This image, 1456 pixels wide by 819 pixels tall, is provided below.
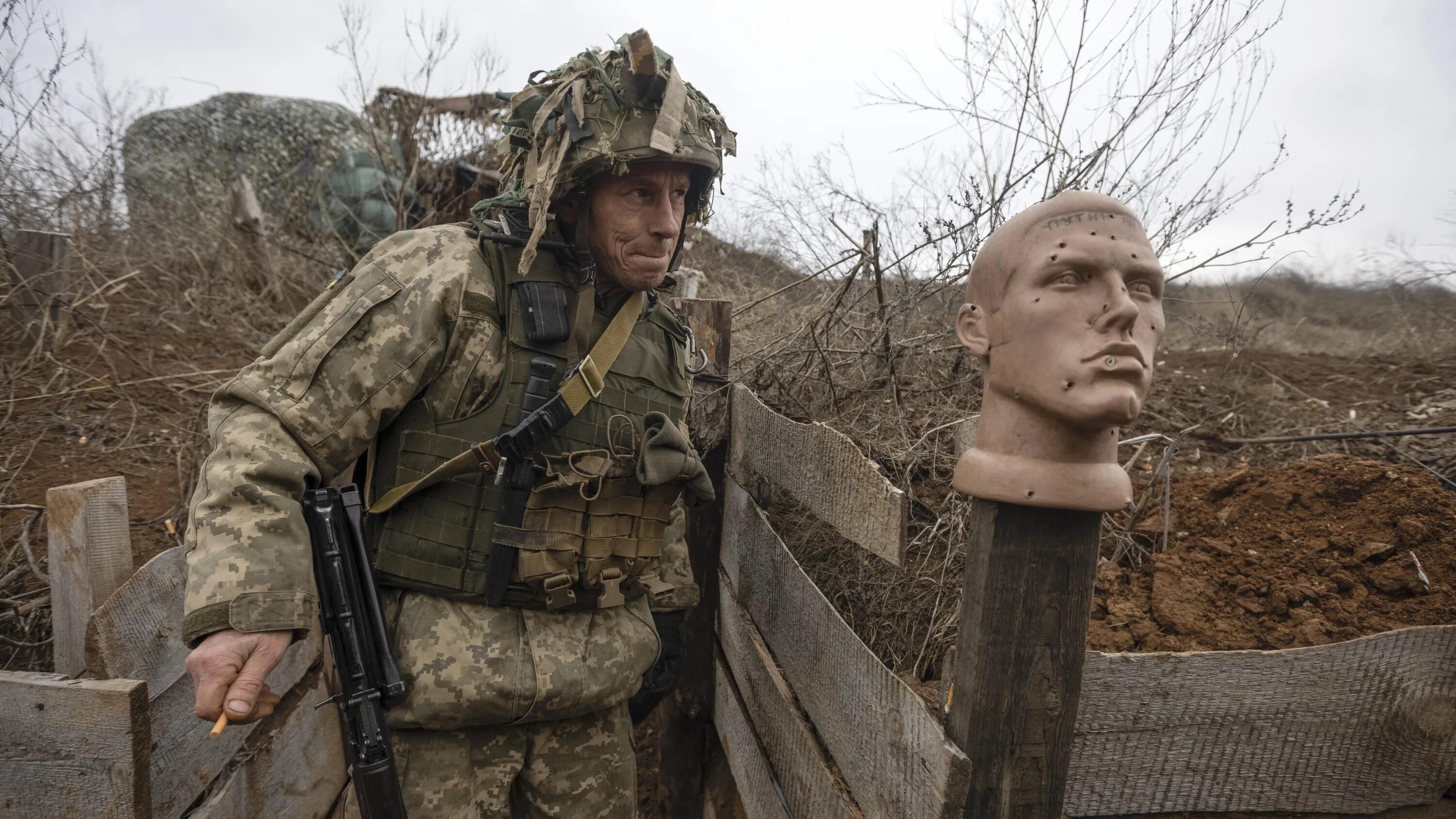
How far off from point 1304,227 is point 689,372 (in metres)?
2.64

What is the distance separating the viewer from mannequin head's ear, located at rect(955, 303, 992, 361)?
149 cm

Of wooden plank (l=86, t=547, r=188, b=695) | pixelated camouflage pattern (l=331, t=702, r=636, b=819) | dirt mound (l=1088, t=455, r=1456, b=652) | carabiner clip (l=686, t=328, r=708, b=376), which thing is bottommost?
pixelated camouflage pattern (l=331, t=702, r=636, b=819)

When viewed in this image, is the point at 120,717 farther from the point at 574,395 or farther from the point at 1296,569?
the point at 1296,569

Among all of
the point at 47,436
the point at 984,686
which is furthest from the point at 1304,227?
the point at 47,436

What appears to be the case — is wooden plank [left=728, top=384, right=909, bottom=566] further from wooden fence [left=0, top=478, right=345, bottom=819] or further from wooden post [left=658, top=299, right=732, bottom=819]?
wooden fence [left=0, top=478, right=345, bottom=819]

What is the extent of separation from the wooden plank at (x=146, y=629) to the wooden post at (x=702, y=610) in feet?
5.19

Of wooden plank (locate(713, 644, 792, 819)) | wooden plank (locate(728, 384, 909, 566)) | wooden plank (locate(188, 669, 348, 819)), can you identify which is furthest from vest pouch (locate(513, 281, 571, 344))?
wooden plank (locate(188, 669, 348, 819))

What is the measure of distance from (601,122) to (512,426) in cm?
74

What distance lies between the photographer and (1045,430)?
136 cm

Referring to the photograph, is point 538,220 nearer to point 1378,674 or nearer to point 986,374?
point 986,374

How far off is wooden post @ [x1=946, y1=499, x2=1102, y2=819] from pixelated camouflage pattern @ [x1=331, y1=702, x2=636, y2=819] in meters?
1.13

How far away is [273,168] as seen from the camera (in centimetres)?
1121

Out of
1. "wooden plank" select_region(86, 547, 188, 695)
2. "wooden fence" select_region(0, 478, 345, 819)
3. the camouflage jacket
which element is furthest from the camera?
"wooden plank" select_region(86, 547, 188, 695)

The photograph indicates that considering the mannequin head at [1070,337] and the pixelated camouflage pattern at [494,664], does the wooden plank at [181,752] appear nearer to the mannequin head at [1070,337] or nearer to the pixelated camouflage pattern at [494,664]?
the pixelated camouflage pattern at [494,664]
